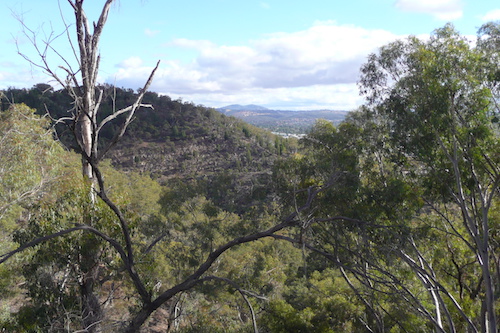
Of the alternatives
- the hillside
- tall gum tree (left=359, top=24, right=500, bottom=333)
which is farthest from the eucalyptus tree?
the hillside

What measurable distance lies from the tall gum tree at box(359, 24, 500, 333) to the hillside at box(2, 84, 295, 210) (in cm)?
3394

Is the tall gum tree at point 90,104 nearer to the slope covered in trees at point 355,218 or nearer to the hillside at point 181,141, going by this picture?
the slope covered in trees at point 355,218

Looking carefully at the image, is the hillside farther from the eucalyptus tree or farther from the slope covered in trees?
the eucalyptus tree

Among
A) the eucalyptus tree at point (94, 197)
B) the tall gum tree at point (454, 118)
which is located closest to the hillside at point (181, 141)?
the tall gum tree at point (454, 118)

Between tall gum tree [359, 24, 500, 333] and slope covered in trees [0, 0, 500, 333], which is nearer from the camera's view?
slope covered in trees [0, 0, 500, 333]

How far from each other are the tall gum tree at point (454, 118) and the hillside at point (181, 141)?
33936 mm

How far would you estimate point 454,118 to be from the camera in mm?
5762

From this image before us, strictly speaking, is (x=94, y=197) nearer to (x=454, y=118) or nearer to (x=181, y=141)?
(x=454, y=118)

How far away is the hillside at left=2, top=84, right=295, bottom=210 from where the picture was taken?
45250mm

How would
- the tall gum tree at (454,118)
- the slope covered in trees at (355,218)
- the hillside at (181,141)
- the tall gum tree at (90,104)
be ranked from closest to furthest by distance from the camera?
the tall gum tree at (90,104)
the slope covered in trees at (355,218)
the tall gum tree at (454,118)
the hillside at (181,141)

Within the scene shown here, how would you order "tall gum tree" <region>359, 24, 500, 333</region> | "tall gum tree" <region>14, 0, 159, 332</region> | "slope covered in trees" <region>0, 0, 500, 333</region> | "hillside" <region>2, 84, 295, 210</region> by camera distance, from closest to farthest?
"tall gum tree" <region>14, 0, 159, 332</region> < "slope covered in trees" <region>0, 0, 500, 333</region> < "tall gum tree" <region>359, 24, 500, 333</region> < "hillside" <region>2, 84, 295, 210</region>

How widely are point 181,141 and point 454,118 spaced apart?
4995cm

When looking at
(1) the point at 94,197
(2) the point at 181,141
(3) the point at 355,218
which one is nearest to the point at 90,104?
(1) the point at 94,197

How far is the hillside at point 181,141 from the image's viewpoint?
1781 inches
